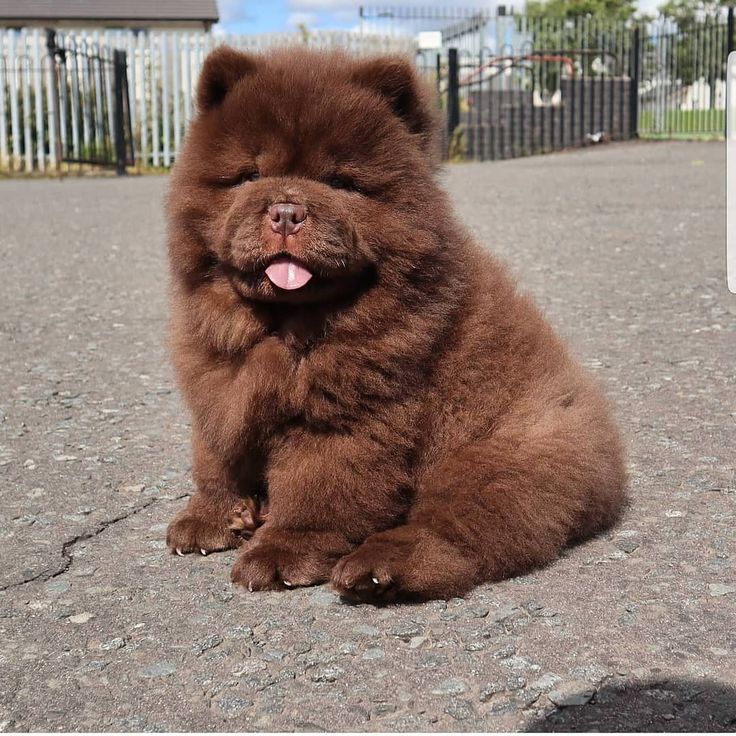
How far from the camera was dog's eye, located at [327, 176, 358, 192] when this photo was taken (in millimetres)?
2867

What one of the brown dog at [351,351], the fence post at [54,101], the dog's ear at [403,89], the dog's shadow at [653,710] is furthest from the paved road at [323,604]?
the fence post at [54,101]

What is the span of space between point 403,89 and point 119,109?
1893 centimetres

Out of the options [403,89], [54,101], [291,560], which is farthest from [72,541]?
[54,101]

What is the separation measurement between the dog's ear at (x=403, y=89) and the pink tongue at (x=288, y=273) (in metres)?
0.62

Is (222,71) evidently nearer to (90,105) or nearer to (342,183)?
(342,183)

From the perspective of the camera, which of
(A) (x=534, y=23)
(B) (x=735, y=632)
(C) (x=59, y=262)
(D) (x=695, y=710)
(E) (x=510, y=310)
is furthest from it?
(A) (x=534, y=23)

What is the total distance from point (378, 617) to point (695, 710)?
0.92 metres

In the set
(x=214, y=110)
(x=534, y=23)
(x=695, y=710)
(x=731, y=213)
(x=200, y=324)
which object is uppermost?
(x=534, y=23)

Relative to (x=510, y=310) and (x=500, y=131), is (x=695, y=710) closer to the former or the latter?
(x=510, y=310)

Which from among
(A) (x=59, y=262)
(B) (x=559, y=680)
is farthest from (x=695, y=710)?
(A) (x=59, y=262)

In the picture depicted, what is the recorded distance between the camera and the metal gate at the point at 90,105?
20719 millimetres

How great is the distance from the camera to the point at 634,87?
2281cm

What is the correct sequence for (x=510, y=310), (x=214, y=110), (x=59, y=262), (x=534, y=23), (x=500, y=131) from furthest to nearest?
(x=534, y=23) < (x=500, y=131) < (x=59, y=262) < (x=510, y=310) < (x=214, y=110)

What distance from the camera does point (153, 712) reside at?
242 centimetres
